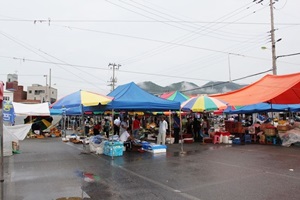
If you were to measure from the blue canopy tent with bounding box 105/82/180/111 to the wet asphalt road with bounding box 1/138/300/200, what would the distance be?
2333 mm

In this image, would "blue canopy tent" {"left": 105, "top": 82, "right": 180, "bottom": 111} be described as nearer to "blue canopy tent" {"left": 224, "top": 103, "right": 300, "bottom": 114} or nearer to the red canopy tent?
the red canopy tent

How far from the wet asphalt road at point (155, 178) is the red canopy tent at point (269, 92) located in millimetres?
5179

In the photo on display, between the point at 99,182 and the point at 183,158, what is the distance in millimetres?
4911

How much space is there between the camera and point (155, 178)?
788 cm

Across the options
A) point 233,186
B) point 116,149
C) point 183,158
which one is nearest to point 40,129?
point 116,149

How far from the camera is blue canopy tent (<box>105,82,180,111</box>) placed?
1212 centimetres

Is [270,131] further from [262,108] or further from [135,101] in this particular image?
[135,101]

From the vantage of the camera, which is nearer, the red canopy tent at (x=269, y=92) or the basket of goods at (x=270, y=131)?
the red canopy tent at (x=269, y=92)

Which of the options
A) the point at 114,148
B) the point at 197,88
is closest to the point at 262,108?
the point at 197,88

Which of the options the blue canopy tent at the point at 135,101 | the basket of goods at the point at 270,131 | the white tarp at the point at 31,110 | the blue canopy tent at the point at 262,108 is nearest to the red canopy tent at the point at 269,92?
the basket of goods at the point at 270,131

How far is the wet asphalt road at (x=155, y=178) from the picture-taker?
630cm

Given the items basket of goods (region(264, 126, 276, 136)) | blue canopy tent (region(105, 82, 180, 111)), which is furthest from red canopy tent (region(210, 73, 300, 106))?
blue canopy tent (region(105, 82, 180, 111))

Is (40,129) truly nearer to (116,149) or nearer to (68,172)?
(116,149)

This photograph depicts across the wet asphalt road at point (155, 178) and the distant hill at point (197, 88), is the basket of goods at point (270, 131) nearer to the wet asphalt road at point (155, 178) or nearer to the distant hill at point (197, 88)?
the wet asphalt road at point (155, 178)
